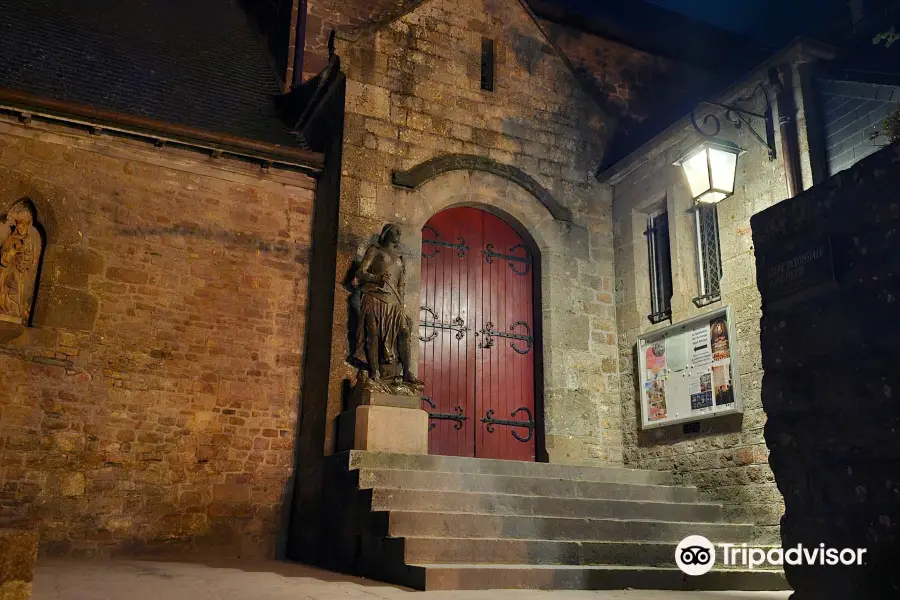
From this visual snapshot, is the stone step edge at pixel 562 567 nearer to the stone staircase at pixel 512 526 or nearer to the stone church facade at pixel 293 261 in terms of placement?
the stone staircase at pixel 512 526

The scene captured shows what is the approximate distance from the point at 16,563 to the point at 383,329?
5.12 m

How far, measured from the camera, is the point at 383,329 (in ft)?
24.8

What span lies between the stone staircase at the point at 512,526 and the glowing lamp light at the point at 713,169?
272 centimetres

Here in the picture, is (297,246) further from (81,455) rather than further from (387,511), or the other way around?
(387,511)

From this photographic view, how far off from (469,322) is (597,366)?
1580 mm

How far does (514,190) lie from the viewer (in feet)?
30.0

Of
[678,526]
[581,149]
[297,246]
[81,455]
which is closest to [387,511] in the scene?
[678,526]

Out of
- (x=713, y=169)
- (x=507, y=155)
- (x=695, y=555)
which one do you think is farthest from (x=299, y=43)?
(x=695, y=555)

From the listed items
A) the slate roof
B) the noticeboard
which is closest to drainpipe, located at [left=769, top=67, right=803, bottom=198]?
the noticeboard

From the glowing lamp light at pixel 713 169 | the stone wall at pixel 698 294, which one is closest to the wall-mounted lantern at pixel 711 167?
the glowing lamp light at pixel 713 169

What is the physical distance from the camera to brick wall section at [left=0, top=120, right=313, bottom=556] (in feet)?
23.4

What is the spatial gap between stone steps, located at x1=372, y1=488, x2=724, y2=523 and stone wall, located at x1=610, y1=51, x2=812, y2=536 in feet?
1.50

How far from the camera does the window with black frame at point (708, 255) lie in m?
7.79

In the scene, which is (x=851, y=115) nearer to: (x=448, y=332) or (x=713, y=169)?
(x=713, y=169)
